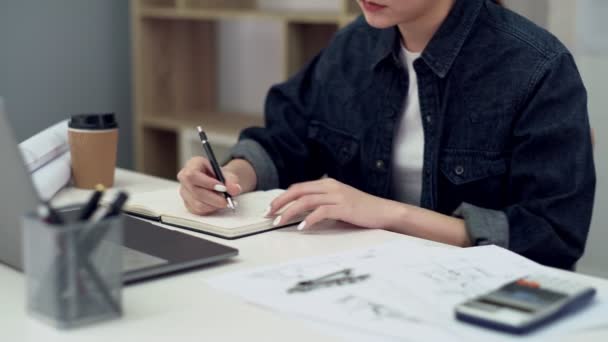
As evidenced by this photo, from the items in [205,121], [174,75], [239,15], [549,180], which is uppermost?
[239,15]

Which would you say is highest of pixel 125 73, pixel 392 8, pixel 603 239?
pixel 392 8

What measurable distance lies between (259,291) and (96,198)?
219 mm

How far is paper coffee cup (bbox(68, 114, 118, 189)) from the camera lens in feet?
5.26

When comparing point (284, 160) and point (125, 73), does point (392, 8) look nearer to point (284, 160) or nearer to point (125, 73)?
point (284, 160)

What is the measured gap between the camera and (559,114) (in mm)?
1473

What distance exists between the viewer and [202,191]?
1.38m

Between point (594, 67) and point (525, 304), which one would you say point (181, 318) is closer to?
point (525, 304)

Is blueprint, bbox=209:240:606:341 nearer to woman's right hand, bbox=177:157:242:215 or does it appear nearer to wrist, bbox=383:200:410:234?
wrist, bbox=383:200:410:234

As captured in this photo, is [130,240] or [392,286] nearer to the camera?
[392,286]

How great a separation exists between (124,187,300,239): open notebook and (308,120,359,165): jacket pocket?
24cm

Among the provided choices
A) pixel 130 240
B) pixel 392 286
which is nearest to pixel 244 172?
pixel 130 240

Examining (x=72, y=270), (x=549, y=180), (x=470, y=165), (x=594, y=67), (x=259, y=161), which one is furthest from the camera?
(x=594, y=67)

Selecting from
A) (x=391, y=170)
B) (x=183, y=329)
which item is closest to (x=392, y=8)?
(x=391, y=170)

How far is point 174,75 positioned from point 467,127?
203cm
